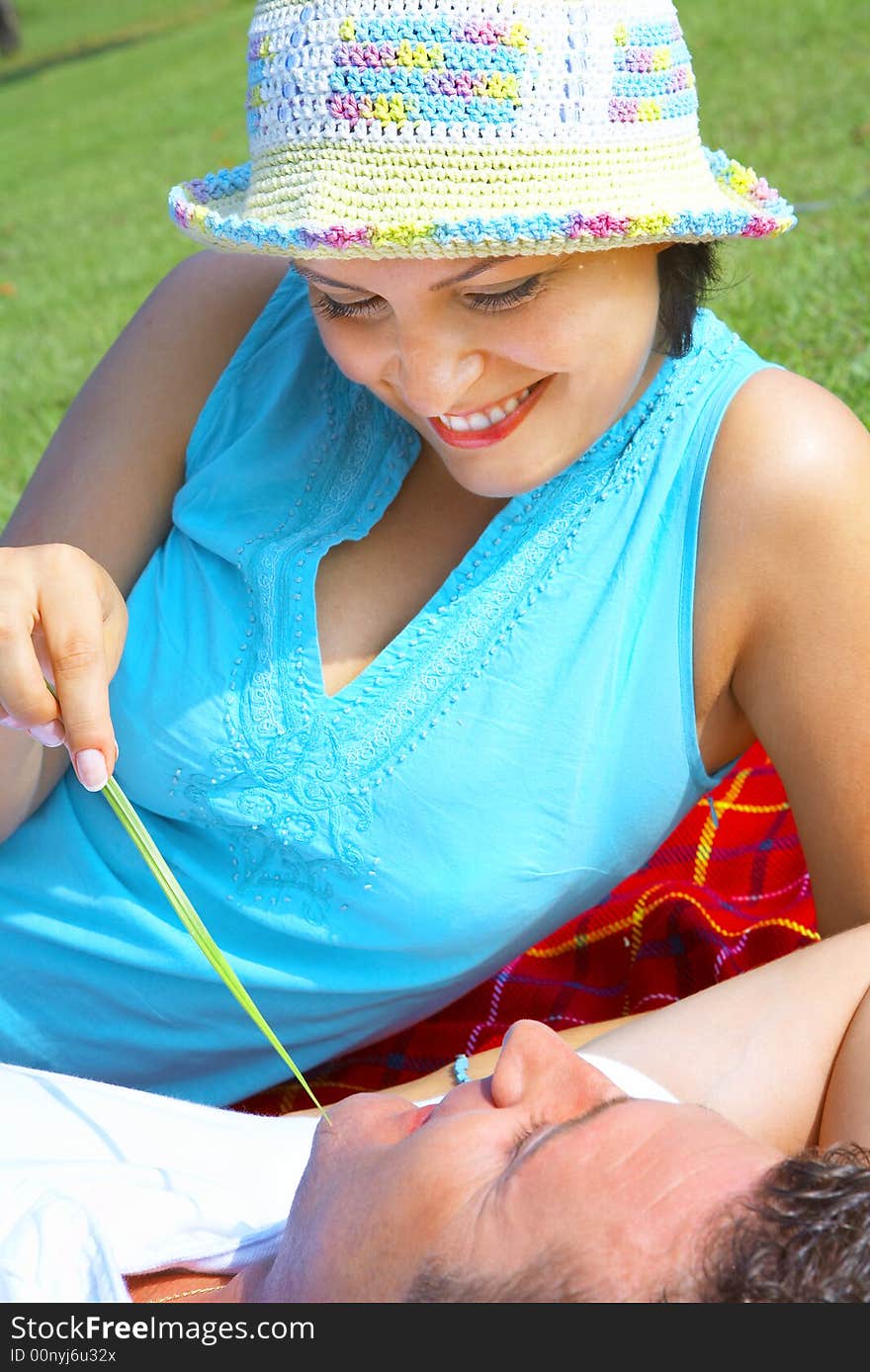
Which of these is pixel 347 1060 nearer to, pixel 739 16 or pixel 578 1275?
pixel 578 1275

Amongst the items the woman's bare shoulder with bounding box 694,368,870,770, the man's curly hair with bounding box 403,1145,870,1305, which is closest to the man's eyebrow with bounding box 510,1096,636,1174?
the man's curly hair with bounding box 403,1145,870,1305

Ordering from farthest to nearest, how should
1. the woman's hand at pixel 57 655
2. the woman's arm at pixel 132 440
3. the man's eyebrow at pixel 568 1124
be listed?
1. the woman's arm at pixel 132 440
2. the woman's hand at pixel 57 655
3. the man's eyebrow at pixel 568 1124

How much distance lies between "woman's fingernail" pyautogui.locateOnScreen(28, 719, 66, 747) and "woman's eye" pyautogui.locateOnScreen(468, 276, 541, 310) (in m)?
0.68

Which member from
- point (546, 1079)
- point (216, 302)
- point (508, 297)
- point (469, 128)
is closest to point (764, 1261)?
point (546, 1079)

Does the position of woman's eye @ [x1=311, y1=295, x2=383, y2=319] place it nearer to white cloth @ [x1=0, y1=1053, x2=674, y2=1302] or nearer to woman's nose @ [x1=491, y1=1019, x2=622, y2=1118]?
woman's nose @ [x1=491, y1=1019, x2=622, y2=1118]

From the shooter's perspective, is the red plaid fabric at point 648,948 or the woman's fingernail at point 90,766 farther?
the red plaid fabric at point 648,948

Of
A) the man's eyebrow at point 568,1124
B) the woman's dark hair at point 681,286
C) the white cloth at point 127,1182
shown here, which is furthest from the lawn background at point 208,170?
the white cloth at point 127,1182

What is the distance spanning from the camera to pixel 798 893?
2748 mm

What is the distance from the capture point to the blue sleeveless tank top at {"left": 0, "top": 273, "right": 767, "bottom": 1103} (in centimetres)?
198

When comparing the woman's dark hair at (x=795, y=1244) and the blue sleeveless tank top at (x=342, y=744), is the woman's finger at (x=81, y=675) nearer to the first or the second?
the blue sleeveless tank top at (x=342, y=744)

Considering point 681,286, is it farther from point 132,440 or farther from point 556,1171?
point 556,1171

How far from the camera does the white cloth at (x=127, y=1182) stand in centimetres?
169

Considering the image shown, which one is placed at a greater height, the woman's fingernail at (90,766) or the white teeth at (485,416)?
the white teeth at (485,416)

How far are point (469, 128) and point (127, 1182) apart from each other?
1282 mm
